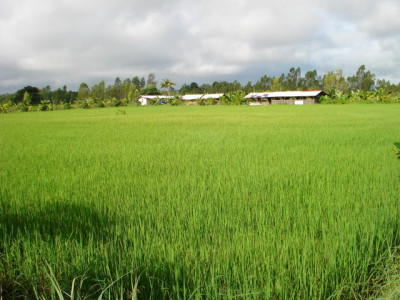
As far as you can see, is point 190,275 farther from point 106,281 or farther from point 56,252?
point 56,252

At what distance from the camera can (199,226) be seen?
246 cm

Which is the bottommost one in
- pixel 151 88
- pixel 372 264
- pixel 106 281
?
pixel 372 264

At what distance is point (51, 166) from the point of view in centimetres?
513

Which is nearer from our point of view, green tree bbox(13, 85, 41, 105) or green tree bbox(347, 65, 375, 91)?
green tree bbox(13, 85, 41, 105)

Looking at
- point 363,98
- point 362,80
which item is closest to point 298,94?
point 363,98

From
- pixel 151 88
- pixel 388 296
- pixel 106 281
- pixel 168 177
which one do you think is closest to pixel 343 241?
pixel 388 296

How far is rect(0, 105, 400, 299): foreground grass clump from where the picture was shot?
1773 mm

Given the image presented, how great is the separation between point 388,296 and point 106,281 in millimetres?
1581

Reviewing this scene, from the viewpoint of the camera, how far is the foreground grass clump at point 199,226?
1773 millimetres

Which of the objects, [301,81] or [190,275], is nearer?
[190,275]

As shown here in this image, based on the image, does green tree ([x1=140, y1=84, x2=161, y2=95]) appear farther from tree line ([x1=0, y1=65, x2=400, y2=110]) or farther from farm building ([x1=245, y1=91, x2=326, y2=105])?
farm building ([x1=245, y1=91, x2=326, y2=105])

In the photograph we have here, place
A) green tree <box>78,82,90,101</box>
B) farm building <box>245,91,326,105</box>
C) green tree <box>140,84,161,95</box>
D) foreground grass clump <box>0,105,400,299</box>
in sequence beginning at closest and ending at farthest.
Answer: foreground grass clump <box>0,105,400,299</box> → farm building <box>245,91,326,105</box> → green tree <box>78,82,90,101</box> → green tree <box>140,84,161,95</box>

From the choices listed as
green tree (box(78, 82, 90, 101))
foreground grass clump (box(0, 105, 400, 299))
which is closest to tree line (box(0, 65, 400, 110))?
green tree (box(78, 82, 90, 101))

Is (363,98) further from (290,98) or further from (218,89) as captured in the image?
(218,89)
